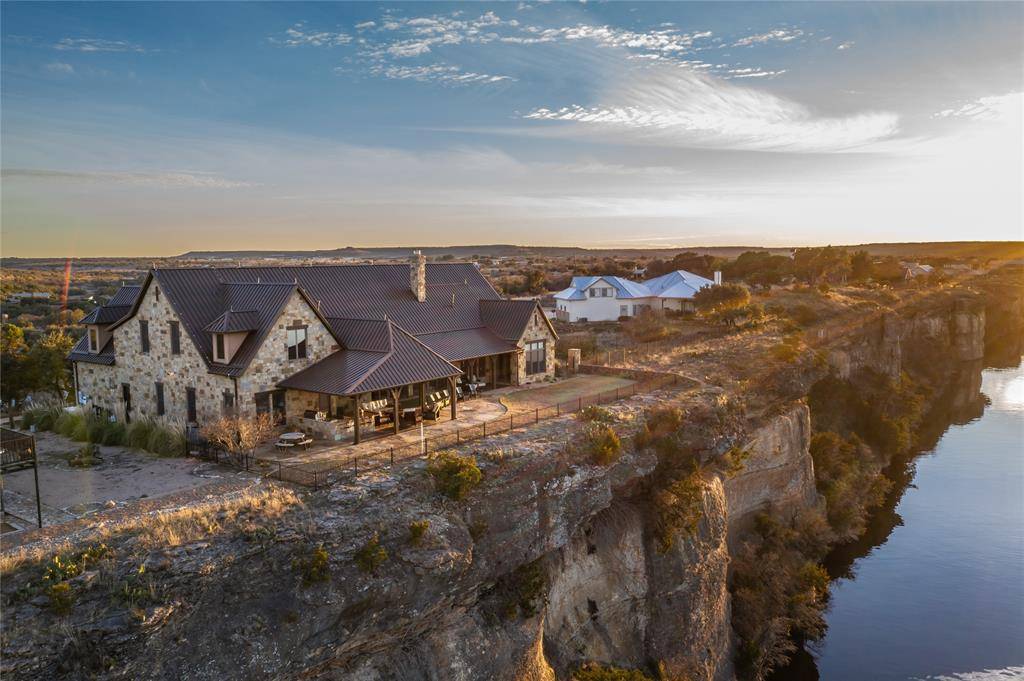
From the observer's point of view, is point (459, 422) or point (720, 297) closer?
point (459, 422)

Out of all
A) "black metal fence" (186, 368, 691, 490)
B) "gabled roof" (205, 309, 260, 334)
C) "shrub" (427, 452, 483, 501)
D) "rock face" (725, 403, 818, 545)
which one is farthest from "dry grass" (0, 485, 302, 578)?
"rock face" (725, 403, 818, 545)

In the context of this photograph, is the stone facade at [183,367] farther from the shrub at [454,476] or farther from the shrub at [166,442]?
the shrub at [454,476]

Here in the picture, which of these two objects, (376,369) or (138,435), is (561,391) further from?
(138,435)

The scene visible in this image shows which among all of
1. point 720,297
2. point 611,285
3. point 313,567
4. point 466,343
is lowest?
point 313,567

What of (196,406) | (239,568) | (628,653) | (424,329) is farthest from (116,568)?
(424,329)

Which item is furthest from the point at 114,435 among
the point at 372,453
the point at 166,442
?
the point at 372,453
